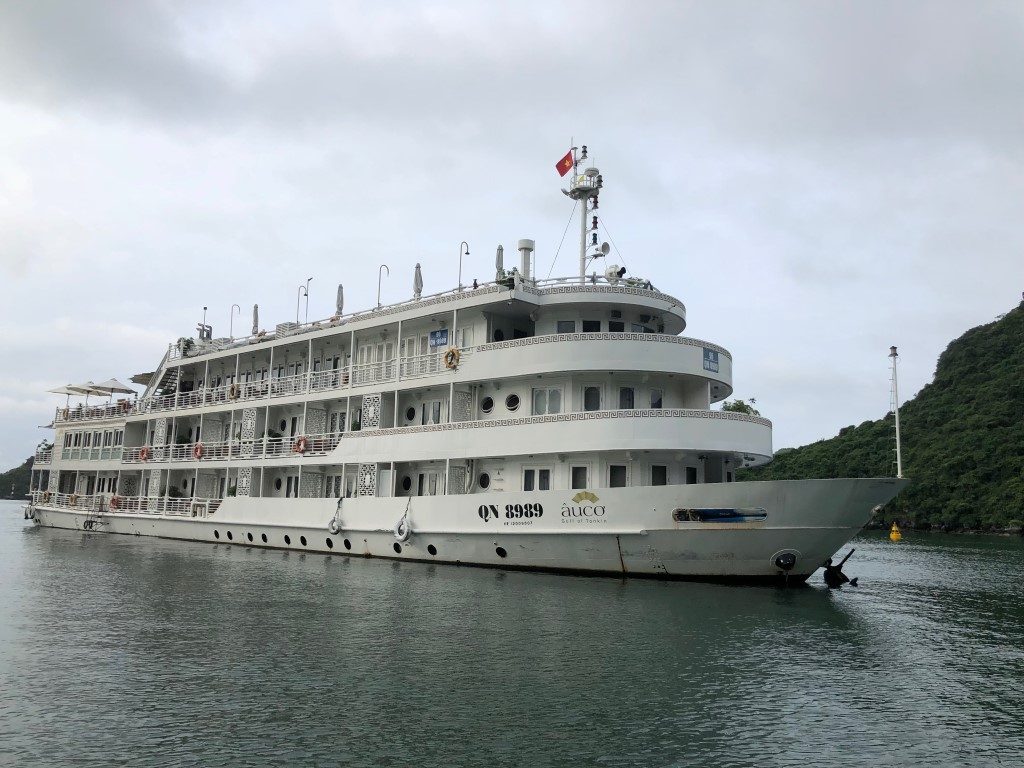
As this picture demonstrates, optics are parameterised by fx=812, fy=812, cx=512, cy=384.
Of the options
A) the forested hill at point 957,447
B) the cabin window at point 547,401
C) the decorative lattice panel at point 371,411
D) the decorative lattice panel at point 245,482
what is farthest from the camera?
the forested hill at point 957,447

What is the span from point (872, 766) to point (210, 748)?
7076 mm

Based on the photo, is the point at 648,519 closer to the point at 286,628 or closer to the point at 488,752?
the point at 286,628

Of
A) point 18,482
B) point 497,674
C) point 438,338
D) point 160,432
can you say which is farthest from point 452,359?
point 18,482

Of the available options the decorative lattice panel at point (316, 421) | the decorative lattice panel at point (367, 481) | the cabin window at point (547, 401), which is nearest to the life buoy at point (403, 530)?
the decorative lattice panel at point (367, 481)

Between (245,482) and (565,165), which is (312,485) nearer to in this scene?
(245,482)

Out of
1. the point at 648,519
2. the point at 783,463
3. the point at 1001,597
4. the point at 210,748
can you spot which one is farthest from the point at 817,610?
the point at 783,463

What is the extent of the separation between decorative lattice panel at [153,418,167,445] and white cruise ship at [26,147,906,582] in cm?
379

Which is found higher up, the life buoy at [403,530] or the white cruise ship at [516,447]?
the white cruise ship at [516,447]

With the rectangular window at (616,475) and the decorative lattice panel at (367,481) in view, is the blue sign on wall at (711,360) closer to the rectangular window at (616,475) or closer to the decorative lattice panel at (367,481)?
the rectangular window at (616,475)

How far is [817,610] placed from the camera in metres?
18.0

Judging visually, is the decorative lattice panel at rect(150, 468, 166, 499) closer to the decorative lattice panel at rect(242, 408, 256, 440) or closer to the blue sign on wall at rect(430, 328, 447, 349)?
the decorative lattice panel at rect(242, 408, 256, 440)

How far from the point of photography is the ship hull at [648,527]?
19.5m

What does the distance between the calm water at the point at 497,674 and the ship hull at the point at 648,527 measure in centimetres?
78

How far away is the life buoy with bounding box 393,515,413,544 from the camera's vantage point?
25.0 meters
